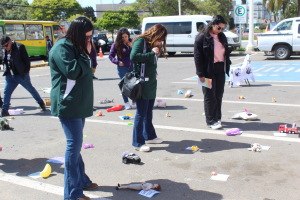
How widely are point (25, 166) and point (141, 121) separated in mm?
1699

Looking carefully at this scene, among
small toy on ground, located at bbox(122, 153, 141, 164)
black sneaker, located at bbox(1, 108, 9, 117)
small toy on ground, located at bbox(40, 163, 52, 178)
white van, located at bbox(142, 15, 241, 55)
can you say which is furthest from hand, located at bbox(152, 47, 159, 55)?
white van, located at bbox(142, 15, 241, 55)

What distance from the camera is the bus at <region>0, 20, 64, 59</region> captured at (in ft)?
73.5

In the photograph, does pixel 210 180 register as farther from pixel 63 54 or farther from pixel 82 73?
pixel 63 54

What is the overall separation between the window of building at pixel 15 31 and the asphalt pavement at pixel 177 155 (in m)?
16.9

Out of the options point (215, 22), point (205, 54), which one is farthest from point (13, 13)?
point (215, 22)

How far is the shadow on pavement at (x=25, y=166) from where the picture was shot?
401cm

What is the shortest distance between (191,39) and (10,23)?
13.1m

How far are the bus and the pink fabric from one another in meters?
20.4

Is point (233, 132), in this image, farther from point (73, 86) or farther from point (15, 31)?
point (15, 31)

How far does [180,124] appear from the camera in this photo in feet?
19.5

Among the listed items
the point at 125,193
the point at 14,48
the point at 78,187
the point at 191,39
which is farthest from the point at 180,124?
the point at 191,39

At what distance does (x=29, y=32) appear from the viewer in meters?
23.2

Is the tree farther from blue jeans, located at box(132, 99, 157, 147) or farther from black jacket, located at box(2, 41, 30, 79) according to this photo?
blue jeans, located at box(132, 99, 157, 147)

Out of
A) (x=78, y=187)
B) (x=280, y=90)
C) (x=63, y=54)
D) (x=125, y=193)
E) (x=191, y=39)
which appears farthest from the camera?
(x=191, y=39)
